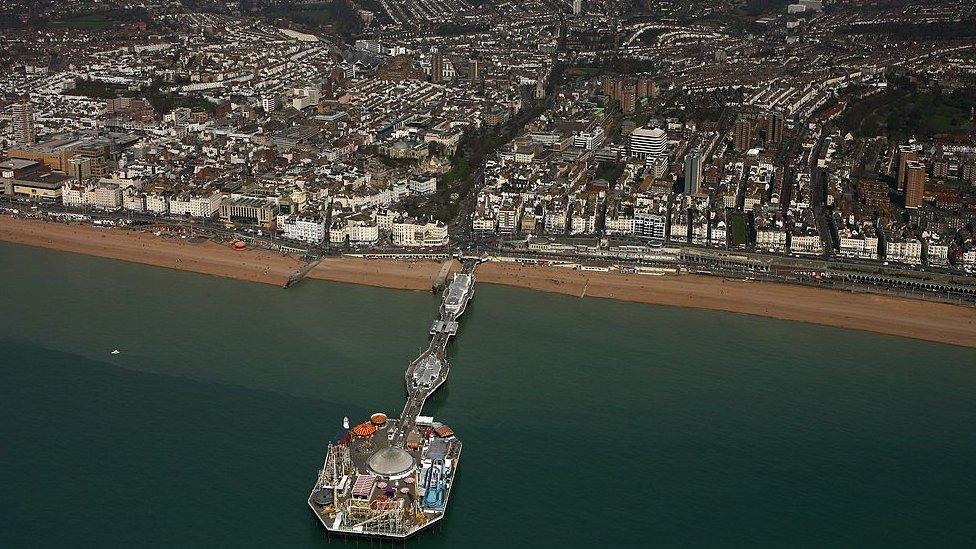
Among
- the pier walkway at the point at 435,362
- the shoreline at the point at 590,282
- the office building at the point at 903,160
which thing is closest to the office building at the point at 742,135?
the office building at the point at 903,160

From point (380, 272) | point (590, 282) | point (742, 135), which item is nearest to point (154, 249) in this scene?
point (380, 272)

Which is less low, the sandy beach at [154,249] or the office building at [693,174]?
the office building at [693,174]

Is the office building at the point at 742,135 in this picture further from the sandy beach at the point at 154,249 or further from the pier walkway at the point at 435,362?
the sandy beach at the point at 154,249

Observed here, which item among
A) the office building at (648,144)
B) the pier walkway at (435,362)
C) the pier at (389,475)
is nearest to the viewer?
the pier at (389,475)

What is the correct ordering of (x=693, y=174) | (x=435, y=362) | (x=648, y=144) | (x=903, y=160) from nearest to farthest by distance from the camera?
(x=435, y=362) → (x=693, y=174) → (x=903, y=160) → (x=648, y=144)

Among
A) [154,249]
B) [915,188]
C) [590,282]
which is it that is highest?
[915,188]

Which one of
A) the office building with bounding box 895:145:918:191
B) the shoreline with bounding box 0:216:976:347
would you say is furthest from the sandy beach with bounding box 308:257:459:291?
the office building with bounding box 895:145:918:191

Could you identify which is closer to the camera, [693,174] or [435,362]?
[435,362]

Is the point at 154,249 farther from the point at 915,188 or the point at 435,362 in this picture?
the point at 915,188
